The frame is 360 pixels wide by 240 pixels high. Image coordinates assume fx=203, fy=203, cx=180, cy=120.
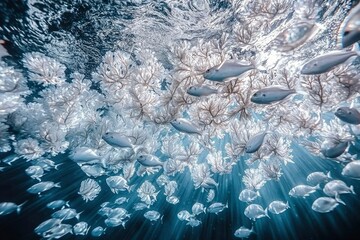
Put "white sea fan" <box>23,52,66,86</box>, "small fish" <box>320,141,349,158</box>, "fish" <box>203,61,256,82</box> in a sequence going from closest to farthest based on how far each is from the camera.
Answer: "fish" <box>203,61,256,82</box> < "small fish" <box>320,141,349,158</box> < "white sea fan" <box>23,52,66,86</box>

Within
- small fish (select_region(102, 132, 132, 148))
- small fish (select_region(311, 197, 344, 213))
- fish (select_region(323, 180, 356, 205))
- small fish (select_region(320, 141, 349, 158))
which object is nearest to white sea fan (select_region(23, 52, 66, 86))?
small fish (select_region(102, 132, 132, 148))

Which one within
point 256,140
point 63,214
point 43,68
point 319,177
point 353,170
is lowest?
point 63,214

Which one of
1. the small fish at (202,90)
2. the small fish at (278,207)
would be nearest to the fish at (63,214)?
the small fish at (202,90)

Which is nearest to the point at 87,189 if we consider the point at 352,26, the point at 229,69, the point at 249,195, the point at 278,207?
the point at 249,195

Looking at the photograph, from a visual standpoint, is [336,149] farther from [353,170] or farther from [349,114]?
[353,170]

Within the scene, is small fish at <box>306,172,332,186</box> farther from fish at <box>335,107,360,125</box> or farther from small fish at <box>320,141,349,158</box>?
fish at <box>335,107,360,125</box>

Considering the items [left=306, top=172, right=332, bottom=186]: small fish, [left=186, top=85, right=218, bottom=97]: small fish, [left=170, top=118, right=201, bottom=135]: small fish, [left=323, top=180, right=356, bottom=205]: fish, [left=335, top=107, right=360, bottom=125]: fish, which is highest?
[left=306, top=172, right=332, bottom=186]: small fish

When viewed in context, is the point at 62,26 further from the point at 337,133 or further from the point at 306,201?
the point at 306,201

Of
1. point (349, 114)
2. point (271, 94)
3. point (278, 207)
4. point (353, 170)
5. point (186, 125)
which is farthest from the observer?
point (278, 207)

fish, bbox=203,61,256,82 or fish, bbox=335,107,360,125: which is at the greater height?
fish, bbox=335,107,360,125

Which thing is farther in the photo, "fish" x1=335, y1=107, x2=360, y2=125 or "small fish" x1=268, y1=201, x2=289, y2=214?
"small fish" x1=268, y1=201, x2=289, y2=214
